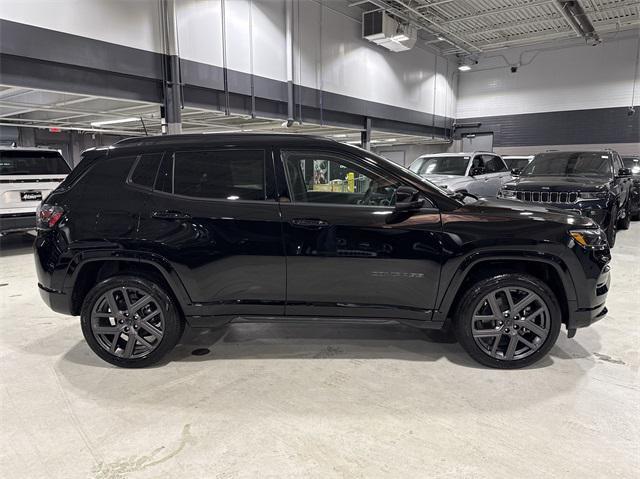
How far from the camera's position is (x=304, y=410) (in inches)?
99.3

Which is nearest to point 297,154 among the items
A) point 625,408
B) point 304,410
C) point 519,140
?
point 304,410

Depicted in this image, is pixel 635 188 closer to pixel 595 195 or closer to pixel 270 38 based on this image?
pixel 595 195

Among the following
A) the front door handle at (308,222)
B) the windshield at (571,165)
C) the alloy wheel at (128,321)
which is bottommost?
the alloy wheel at (128,321)

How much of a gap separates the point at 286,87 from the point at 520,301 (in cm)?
884

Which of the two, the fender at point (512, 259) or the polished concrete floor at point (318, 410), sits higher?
the fender at point (512, 259)

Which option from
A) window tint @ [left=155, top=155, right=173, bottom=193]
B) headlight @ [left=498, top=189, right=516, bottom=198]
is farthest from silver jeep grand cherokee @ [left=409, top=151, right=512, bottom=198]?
window tint @ [left=155, top=155, right=173, bottom=193]

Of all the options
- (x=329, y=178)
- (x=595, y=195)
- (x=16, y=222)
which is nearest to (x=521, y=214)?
(x=329, y=178)

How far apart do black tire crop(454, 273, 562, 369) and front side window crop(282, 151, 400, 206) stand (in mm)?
911

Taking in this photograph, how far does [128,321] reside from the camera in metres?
3.00

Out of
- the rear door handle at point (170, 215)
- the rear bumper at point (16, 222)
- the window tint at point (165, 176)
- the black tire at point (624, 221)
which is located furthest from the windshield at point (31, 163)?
the black tire at point (624, 221)

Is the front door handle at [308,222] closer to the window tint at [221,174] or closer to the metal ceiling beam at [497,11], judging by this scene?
the window tint at [221,174]

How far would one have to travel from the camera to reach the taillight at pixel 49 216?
116 inches

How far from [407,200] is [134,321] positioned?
2155mm

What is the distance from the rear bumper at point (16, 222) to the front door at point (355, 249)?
618cm
